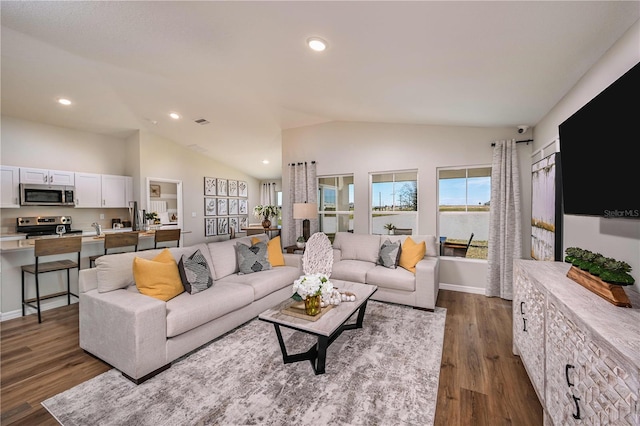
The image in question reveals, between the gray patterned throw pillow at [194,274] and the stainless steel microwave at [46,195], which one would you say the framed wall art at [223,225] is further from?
the gray patterned throw pillow at [194,274]

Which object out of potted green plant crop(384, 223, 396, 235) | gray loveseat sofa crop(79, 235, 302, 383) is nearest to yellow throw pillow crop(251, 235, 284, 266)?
gray loveseat sofa crop(79, 235, 302, 383)

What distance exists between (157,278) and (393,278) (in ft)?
8.69

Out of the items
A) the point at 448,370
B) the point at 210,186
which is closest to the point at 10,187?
the point at 210,186

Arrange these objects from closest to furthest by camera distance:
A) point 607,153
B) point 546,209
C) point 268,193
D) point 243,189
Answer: point 607,153 < point 546,209 < point 243,189 < point 268,193

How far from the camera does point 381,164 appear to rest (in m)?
4.75

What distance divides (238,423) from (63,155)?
6.02 meters

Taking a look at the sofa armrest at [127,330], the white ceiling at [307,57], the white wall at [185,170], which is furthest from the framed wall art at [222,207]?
the sofa armrest at [127,330]

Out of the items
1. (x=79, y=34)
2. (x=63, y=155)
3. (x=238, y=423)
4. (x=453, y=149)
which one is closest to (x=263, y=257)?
(x=238, y=423)

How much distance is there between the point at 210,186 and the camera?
738 cm

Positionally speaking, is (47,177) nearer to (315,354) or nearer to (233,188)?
(233,188)

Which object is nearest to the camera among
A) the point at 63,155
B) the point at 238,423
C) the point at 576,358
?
the point at 576,358

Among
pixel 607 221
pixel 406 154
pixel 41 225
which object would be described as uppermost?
A: pixel 406 154

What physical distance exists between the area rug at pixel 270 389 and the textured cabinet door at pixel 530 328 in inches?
24.7

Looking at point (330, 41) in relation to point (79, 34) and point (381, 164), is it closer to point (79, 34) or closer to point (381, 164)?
point (79, 34)
